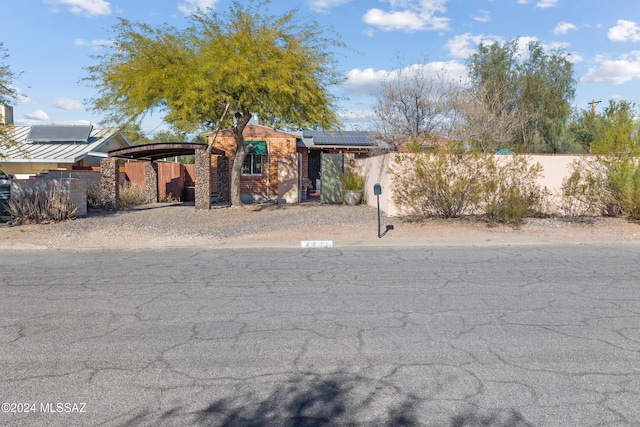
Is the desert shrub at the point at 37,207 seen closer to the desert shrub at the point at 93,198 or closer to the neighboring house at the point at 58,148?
the desert shrub at the point at 93,198

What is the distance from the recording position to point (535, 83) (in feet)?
116

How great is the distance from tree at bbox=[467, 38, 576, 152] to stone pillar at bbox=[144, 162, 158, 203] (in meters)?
20.2

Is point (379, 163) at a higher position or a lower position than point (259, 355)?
higher

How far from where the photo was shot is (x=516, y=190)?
1627 cm

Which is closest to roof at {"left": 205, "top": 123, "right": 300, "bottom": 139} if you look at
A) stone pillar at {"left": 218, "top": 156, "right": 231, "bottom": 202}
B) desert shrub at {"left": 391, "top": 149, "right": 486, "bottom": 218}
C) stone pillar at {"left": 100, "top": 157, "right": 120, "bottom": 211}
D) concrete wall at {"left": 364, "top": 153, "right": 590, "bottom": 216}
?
stone pillar at {"left": 218, "top": 156, "right": 231, "bottom": 202}

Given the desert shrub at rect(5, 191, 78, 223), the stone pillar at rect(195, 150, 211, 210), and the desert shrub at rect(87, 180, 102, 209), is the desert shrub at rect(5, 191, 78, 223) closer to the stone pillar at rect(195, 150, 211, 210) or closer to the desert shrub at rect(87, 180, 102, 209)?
the desert shrub at rect(87, 180, 102, 209)

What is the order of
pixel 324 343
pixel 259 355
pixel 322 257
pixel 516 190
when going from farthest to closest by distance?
pixel 516 190 < pixel 322 257 < pixel 324 343 < pixel 259 355

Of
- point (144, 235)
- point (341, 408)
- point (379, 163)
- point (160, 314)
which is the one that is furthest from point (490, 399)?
point (379, 163)

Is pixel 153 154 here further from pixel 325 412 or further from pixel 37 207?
pixel 325 412

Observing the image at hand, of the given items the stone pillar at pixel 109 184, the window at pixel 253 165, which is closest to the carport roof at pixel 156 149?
the stone pillar at pixel 109 184

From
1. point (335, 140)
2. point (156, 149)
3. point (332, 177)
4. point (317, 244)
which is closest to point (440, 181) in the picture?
point (317, 244)

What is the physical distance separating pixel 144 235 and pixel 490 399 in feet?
40.7

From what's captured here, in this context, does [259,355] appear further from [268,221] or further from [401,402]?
[268,221]

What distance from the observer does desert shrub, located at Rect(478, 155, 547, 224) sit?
16.0 meters
